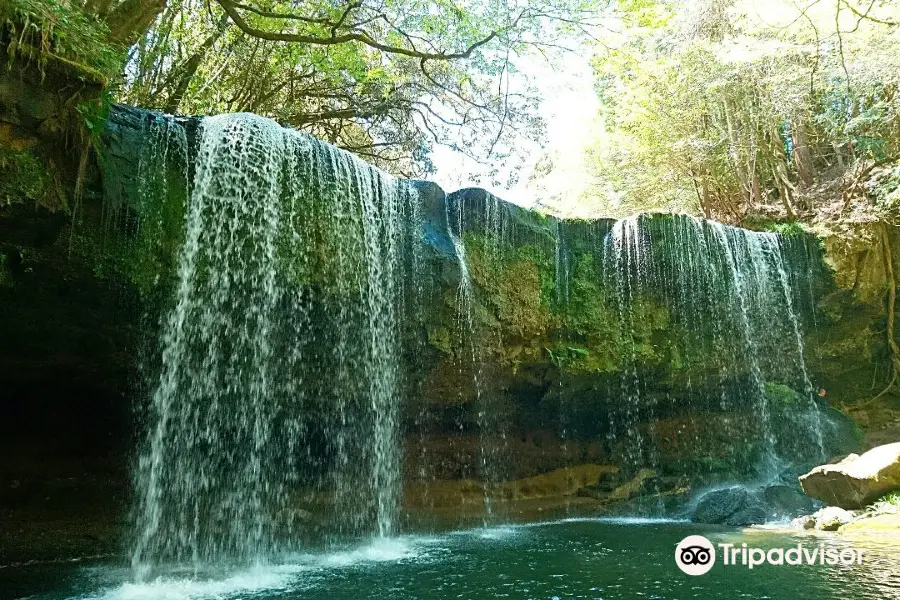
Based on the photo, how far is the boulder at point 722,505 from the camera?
364 inches

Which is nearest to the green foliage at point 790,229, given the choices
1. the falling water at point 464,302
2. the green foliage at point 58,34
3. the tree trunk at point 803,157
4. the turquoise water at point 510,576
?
the tree trunk at point 803,157

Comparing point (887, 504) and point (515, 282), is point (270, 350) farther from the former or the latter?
point (887, 504)

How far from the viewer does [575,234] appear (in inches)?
459

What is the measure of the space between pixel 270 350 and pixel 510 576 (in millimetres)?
4436

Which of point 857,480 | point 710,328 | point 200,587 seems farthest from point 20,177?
point 710,328

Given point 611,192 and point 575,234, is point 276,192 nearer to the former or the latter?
point 575,234

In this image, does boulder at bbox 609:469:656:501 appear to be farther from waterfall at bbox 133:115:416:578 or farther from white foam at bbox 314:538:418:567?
white foam at bbox 314:538:418:567

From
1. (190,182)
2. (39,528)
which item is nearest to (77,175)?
(190,182)

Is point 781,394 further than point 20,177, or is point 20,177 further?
point 781,394

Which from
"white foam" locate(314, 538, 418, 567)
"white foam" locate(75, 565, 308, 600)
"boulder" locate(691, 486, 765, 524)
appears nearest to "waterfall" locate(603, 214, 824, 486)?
"boulder" locate(691, 486, 765, 524)

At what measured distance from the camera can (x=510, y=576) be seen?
5.83 metres

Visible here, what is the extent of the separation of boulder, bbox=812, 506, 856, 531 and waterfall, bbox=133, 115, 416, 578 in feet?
20.1

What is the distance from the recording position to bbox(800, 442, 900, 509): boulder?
8.18 m

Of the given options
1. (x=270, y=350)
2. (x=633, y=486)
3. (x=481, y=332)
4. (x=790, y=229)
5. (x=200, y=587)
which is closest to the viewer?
(x=200, y=587)
